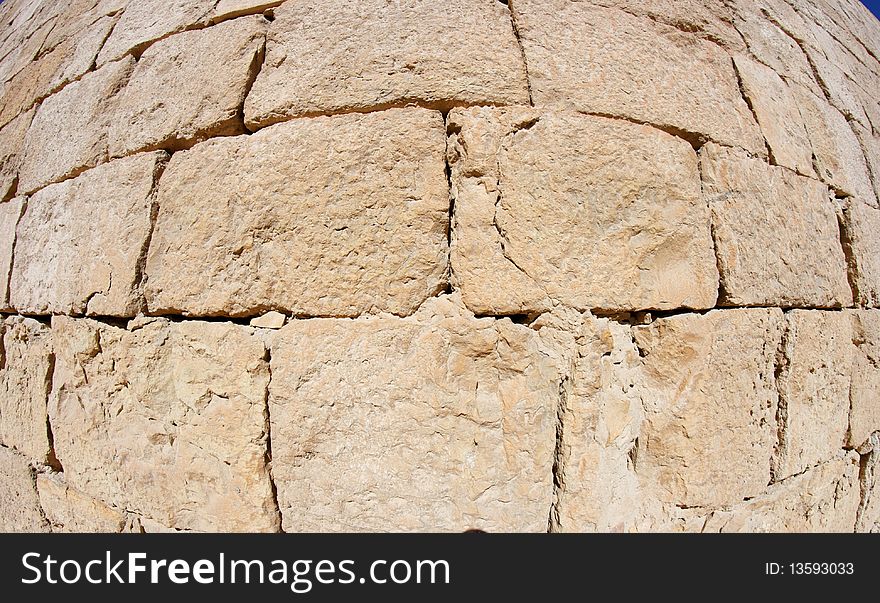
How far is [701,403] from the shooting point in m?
1.60

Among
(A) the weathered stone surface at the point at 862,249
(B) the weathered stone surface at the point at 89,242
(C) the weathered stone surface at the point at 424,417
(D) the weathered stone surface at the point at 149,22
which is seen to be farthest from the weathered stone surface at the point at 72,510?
(A) the weathered stone surface at the point at 862,249

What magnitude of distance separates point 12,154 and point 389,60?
2.20 metres

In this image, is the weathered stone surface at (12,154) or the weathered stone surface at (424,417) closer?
the weathered stone surface at (424,417)

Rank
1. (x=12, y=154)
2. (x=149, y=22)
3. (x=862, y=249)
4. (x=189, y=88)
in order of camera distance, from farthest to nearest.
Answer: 1. (x=12, y=154)
2. (x=862, y=249)
3. (x=149, y=22)
4. (x=189, y=88)

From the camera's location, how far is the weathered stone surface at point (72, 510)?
6.11 feet

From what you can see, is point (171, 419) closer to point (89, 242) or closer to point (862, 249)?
point (89, 242)

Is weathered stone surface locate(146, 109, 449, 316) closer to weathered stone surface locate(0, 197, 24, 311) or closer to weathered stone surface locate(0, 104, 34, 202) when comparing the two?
weathered stone surface locate(0, 197, 24, 311)

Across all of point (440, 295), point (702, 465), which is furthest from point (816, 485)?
point (440, 295)

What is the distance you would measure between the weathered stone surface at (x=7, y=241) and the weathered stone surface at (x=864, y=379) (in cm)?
389

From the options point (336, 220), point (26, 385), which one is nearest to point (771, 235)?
point (336, 220)

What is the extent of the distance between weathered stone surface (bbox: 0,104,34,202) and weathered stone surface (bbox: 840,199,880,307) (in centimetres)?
397

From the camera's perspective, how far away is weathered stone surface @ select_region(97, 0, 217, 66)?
192 cm

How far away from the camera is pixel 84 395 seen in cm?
187

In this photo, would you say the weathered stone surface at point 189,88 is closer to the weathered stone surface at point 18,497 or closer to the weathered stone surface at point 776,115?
the weathered stone surface at point 18,497
